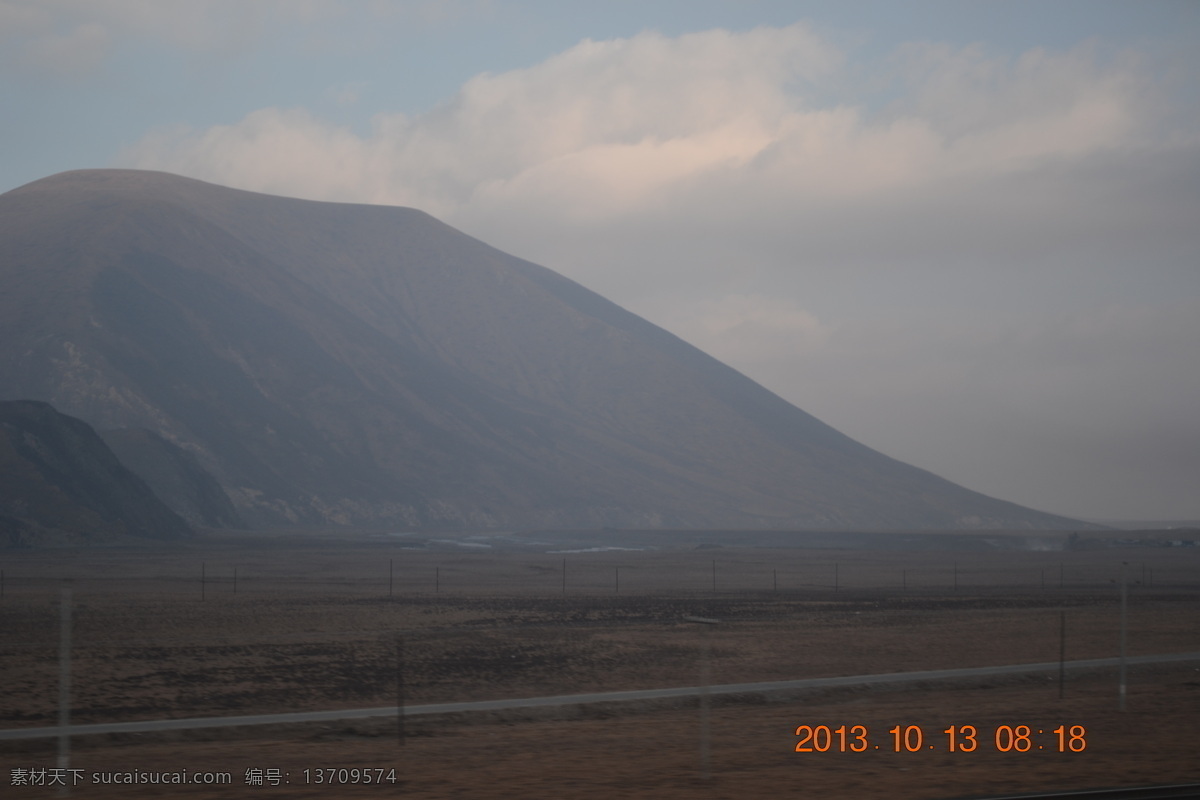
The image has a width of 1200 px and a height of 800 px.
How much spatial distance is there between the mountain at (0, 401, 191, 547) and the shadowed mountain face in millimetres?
28455

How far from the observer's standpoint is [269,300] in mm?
166375

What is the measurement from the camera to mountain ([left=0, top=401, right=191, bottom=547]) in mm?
76500

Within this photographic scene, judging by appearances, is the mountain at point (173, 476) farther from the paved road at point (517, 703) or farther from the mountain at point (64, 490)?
the paved road at point (517, 703)

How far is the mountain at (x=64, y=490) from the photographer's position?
76.5m

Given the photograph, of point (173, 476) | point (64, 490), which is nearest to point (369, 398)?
point (173, 476)

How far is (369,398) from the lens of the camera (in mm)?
150500

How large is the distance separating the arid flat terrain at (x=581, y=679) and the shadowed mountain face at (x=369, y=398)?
3007 inches

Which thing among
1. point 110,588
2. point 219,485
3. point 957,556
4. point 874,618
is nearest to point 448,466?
point 219,485

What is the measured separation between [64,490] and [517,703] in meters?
75.4

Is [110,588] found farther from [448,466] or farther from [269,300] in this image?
[269,300]

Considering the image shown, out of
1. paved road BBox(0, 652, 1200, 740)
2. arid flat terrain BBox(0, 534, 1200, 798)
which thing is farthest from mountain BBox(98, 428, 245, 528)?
paved road BBox(0, 652, 1200, 740)

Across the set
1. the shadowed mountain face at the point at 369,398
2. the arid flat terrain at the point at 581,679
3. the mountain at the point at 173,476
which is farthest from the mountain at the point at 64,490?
the shadowed mountain face at the point at 369,398
